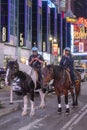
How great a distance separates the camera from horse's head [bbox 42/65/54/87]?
16.1 metres

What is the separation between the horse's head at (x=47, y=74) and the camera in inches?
634

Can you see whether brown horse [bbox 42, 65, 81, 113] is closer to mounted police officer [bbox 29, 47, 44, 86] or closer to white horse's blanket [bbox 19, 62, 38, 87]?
white horse's blanket [bbox 19, 62, 38, 87]

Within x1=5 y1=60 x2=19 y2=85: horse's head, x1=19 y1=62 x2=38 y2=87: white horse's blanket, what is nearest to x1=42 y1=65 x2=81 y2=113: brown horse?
x1=19 y1=62 x2=38 y2=87: white horse's blanket

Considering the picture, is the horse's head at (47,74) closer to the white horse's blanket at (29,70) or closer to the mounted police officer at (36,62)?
the white horse's blanket at (29,70)

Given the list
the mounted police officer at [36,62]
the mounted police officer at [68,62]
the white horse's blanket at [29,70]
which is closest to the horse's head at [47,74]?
the white horse's blanket at [29,70]

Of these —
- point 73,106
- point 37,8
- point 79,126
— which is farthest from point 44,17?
point 79,126

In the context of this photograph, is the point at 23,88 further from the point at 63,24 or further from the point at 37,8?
the point at 63,24

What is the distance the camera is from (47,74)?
53.0ft

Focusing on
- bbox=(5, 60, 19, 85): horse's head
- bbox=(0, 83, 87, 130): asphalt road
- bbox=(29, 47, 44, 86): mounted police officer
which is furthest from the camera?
bbox=(29, 47, 44, 86): mounted police officer

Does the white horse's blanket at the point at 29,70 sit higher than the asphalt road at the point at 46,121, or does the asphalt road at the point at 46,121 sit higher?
the white horse's blanket at the point at 29,70

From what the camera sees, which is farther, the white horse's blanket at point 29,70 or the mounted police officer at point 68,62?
the mounted police officer at point 68,62

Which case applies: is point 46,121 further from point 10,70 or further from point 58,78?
point 58,78

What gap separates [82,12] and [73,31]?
17.7 meters

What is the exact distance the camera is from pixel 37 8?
7888cm
